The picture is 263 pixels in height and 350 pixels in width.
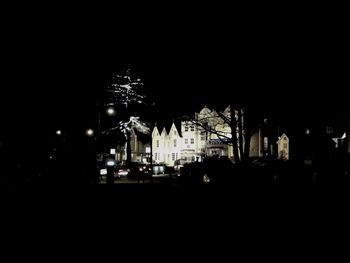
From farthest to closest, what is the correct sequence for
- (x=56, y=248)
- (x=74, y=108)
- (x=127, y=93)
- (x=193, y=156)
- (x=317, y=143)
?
1. (x=193, y=156)
2. (x=127, y=93)
3. (x=317, y=143)
4. (x=74, y=108)
5. (x=56, y=248)

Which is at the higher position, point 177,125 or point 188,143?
point 177,125

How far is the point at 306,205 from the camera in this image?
1510 centimetres

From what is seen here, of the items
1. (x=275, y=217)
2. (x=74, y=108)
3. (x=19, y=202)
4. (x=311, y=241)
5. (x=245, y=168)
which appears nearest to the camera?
(x=311, y=241)

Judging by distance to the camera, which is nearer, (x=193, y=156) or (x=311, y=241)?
(x=311, y=241)

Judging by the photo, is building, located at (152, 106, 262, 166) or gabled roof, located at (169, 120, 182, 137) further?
gabled roof, located at (169, 120, 182, 137)

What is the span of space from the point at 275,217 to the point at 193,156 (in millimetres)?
62155

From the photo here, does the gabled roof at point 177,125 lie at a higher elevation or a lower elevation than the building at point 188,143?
higher

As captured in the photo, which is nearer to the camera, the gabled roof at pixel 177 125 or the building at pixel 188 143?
the building at pixel 188 143

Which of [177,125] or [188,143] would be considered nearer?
[188,143]

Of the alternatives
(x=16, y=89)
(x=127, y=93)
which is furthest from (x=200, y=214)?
(x=127, y=93)

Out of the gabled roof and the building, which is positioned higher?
the gabled roof

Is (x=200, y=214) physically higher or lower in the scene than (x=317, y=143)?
lower

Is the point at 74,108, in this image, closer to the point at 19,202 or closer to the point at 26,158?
the point at 19,202

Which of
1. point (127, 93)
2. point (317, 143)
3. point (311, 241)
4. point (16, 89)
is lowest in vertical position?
point (311, 241)
